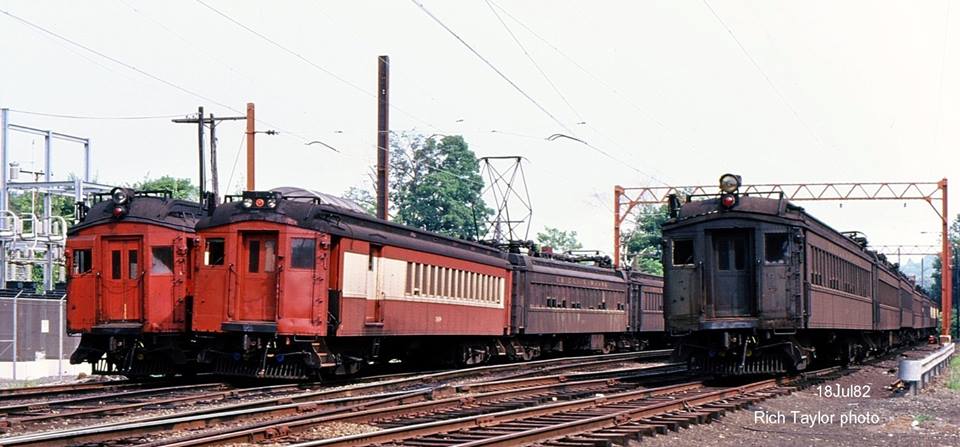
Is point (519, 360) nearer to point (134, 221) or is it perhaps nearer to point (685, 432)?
point (134, 221)

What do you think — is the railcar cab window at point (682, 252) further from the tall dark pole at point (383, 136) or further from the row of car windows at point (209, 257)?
the tall dark pole at point (383, 136)

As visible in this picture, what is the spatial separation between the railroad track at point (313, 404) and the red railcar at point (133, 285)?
15.0 ft

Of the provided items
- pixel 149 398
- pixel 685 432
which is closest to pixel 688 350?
pixel 685 432

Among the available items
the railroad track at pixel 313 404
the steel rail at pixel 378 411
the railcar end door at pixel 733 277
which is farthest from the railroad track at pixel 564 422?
the railcar end door at pixel 733 277

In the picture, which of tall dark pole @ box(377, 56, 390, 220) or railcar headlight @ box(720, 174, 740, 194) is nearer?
railcar headlight @ box(720, 174, 740, 194)

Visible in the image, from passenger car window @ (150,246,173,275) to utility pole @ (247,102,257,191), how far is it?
873 centimetres

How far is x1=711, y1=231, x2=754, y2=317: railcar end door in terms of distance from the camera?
828 inches

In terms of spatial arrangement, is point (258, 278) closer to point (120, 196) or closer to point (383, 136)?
point (120, 196)

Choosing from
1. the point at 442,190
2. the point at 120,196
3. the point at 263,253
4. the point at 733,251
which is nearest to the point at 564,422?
the point at 263,253

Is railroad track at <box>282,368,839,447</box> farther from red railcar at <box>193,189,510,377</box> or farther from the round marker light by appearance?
red railcar at <box>193,189,510,377</box>

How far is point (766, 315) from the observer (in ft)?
67.5

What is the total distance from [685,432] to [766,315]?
7483 mm

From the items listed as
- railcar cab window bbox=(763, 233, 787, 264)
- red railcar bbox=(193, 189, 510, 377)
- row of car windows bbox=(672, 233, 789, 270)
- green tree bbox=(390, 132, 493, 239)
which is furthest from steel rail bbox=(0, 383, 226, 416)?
green tree bbox=(390, 132, 493, 239)

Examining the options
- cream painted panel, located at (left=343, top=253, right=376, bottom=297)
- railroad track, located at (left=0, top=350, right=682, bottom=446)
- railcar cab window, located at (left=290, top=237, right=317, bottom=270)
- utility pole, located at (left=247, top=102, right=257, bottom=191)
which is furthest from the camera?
utility pole, located at (left=247, top=102, right=257, bottom=191)
